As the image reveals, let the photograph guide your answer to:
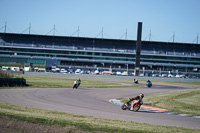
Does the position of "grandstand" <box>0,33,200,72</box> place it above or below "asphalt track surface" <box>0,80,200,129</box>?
above

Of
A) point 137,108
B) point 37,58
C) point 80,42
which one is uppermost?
point 80,42

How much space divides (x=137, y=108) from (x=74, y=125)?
8011 mm

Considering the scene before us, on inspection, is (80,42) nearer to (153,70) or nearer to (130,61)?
(130,61)

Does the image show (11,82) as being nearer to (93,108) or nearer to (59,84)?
(59,84)

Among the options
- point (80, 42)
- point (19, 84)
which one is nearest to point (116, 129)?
point (19, 84)

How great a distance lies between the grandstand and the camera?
109125 mm

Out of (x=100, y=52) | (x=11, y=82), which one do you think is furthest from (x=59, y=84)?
(x=100, y=52)

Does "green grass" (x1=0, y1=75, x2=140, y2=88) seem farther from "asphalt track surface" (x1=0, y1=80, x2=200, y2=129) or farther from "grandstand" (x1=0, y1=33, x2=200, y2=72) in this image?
"grandstand" (x1=0, y1=33, x2=200, y2=72)

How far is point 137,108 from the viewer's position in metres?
17.6

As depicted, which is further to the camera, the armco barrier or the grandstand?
the grandstand

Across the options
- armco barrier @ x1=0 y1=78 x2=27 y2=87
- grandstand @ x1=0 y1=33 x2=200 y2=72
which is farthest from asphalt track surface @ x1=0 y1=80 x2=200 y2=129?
grandstand @ x1=0 y1=33 x2=200 y2=72

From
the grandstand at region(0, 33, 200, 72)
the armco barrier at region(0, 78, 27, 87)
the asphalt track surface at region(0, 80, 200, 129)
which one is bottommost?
the asphalt track surface at region(0, 80, 200, 129)

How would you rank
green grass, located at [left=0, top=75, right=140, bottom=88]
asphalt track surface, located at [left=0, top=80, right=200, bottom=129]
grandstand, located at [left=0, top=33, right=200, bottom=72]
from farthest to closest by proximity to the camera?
grandstand, located at [left=0, top=33, right=200, bottom=72] < green grass, located at [left=0, top=75, right=140, bottom=88] < asphalt track surface, located at [left=0, top=80, right=200, bottom=129]

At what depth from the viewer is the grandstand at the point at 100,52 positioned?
109 meters
